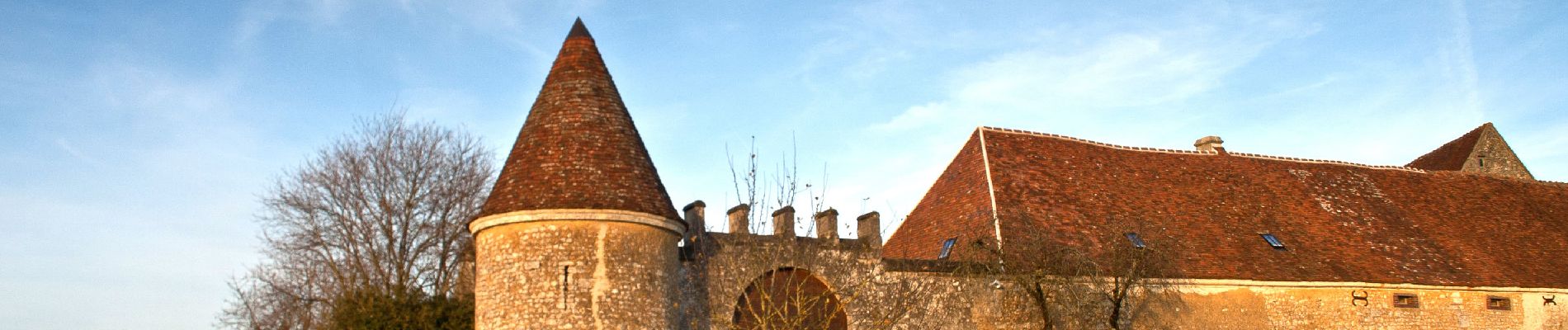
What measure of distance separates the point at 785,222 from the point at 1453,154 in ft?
76.4

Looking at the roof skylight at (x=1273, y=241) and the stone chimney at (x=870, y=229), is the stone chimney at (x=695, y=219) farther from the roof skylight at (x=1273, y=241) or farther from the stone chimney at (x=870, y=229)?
the roof skylight at (x=1273, y=241)

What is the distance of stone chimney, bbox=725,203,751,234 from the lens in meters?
18.0

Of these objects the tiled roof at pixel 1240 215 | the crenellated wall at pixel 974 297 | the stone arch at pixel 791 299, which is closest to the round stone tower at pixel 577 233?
the crenellated wall at pixel 974 297

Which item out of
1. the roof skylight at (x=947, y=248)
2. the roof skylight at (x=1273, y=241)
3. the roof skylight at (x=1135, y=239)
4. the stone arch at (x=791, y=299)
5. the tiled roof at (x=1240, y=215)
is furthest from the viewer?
A: the roof skylight at (x=1273, y=241)

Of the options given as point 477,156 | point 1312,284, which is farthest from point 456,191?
point 1312,284

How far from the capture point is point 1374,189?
2778 centimetres

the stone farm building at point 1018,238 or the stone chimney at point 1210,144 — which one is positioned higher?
the stone chimney at point 1210,144

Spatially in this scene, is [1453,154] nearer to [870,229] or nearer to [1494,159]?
[1494,159]

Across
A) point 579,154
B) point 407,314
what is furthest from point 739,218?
point 407,314

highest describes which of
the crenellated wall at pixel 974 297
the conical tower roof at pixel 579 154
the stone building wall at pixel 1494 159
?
the stone building wall at pixel 1494 159

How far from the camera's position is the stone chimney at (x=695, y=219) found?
17703 millimetres

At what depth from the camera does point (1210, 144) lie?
28.4 meters

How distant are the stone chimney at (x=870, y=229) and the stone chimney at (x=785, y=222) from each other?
4.96 ft

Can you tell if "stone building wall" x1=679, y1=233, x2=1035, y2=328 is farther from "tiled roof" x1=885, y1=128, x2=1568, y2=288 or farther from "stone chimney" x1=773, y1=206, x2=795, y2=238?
"tiled roof" x1=885, y1=128, x2=1568, y2=288
